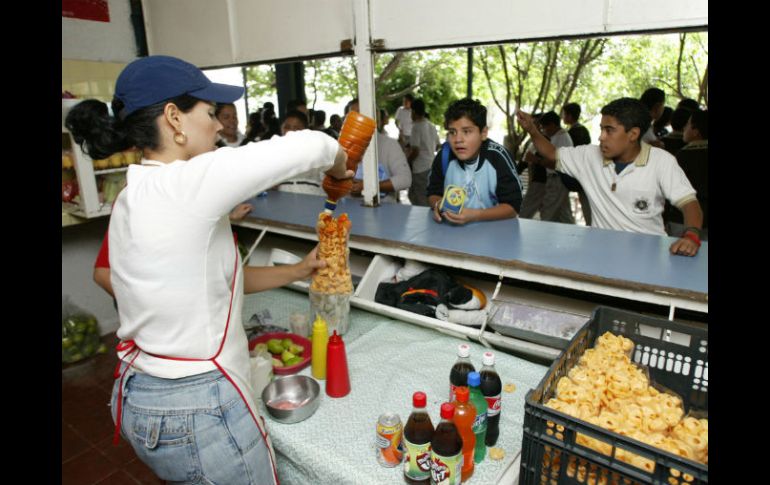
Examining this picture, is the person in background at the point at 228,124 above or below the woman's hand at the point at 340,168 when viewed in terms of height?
above

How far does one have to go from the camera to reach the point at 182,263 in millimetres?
1205

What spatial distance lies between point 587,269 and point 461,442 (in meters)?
1.11

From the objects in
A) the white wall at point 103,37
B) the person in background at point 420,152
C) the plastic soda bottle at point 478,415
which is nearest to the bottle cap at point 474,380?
the plastic soda bottle at point 478,415

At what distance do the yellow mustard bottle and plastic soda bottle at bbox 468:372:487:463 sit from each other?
70 centimetres

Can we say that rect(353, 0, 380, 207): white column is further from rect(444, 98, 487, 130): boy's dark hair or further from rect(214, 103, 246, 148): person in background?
rect(214, 103, 246, 148): person in background

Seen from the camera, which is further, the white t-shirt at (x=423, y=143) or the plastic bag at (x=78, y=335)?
the white t-shirt at (x=423, y=143)

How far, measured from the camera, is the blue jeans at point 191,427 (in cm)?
130

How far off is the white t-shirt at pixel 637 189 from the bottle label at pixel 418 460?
2068mm

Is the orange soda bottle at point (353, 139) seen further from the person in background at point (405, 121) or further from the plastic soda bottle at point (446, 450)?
the person in background at point (405, 121)

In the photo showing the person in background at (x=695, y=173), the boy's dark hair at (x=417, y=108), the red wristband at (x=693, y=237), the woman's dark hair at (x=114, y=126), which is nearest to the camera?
the woman's dark hair at (x=114, y=126)

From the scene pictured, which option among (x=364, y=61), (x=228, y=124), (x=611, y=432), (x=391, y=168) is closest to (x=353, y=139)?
(x=611, y=432)

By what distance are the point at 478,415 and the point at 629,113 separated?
2.13m

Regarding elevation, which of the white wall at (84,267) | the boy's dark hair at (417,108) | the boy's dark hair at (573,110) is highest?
the boy's dark hair at (417,108)

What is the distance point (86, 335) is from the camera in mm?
4078
